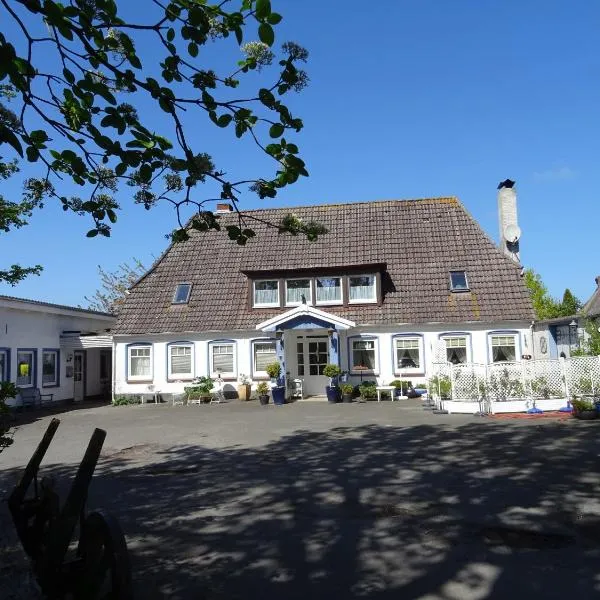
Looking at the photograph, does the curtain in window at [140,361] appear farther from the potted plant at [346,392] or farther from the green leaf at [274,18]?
the green leaf at [274,18]

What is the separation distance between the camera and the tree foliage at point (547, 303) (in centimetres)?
3694

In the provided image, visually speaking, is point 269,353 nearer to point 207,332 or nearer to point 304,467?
point 207,332

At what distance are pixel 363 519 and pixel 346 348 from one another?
16.7 metres

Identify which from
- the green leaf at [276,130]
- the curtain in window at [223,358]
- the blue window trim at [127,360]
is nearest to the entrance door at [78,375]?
the blue window trim at [127,360]

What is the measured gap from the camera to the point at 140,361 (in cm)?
2447

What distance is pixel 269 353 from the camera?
23.7 meters

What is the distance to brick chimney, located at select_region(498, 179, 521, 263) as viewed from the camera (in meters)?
25.9

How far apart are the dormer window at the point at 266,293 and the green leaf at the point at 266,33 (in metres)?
20.5

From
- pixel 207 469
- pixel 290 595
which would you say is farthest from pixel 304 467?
pixel 290 595

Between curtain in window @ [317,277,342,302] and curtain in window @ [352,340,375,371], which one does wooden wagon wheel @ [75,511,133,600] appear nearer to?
curtain in window @ [352,340,375,371]

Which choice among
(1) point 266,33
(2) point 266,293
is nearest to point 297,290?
(2) point 266,293

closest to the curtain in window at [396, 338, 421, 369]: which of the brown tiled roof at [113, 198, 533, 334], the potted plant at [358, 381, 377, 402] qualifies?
the brown tiled roof at [113, 198, 533, 334]

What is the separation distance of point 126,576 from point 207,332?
2028 cm

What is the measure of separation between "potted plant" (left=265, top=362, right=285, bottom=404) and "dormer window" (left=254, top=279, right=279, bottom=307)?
11.2ft
